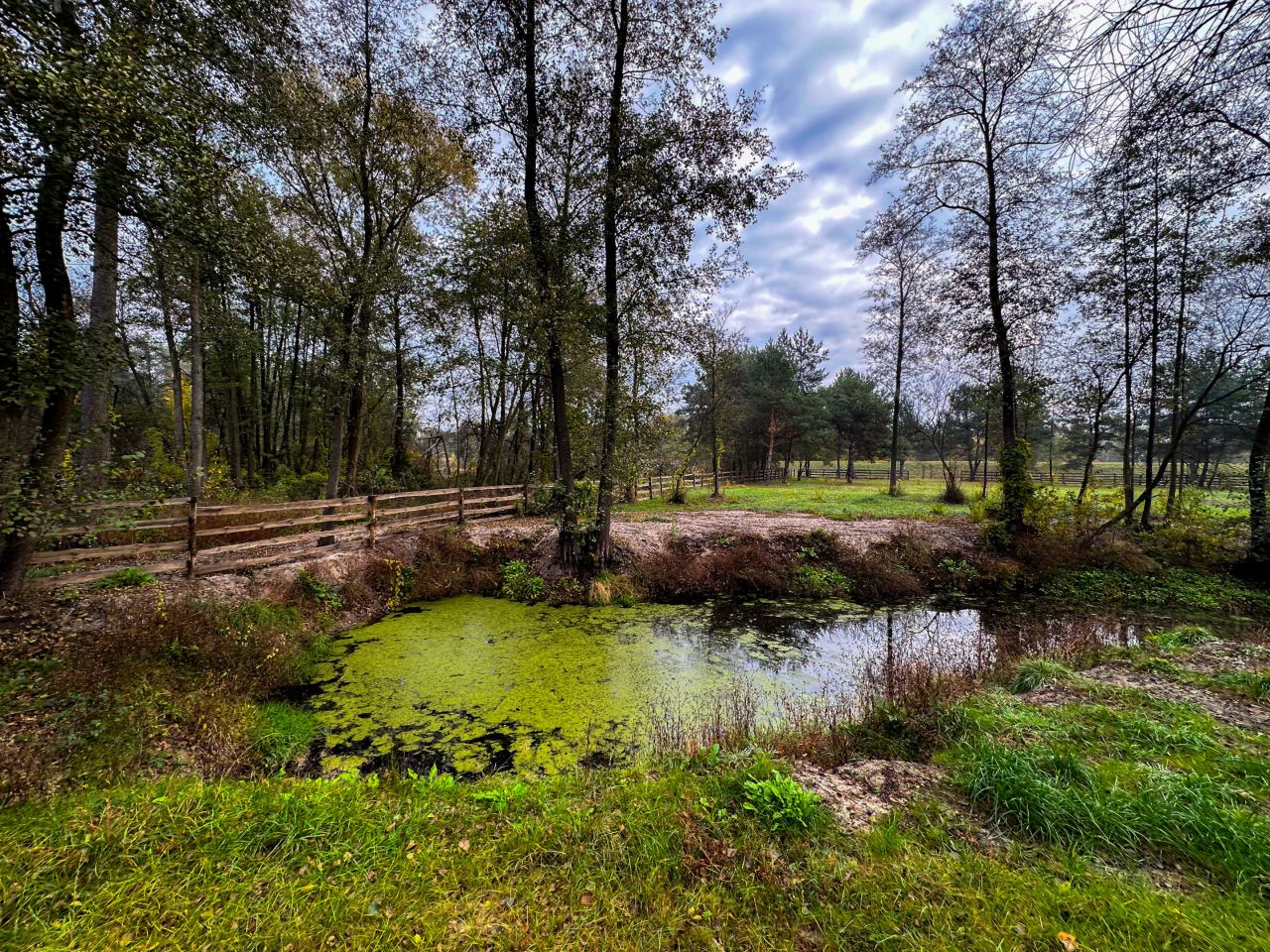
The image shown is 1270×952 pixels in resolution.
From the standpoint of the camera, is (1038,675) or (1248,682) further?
(1038,675)

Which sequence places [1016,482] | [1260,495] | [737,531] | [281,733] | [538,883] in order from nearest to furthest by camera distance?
[538,883], [281,733], [1260,495], [1016,482], [737,531]

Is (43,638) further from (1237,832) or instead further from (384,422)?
(384,422)

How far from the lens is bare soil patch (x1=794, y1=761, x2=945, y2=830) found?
2670 mm

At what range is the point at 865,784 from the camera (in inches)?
117

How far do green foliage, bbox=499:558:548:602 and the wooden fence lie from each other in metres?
2.75

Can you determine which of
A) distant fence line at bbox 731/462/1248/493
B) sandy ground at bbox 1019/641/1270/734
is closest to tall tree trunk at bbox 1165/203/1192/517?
sandy ground at bbox 1019/641/1270/734

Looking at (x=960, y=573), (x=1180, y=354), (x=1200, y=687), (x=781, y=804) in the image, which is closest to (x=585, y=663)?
(x=781, y=804)

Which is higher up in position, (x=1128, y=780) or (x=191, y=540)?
(x=191, y=540)

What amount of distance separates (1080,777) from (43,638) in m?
8.62

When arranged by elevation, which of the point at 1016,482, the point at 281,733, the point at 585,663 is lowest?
the point at 585,663

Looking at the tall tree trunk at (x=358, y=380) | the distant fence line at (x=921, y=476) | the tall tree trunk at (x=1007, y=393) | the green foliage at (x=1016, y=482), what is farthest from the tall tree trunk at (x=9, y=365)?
the distant fence line at (x=921, y=476)

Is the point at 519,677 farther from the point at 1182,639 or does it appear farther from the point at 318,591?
the point at 1182,639

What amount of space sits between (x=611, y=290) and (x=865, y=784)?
8.58 m

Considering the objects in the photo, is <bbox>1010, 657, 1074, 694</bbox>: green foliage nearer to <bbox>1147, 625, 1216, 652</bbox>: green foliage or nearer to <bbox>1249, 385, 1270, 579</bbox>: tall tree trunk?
<bbox>1147, 625, 1216, 652</bbox>: green foliage
